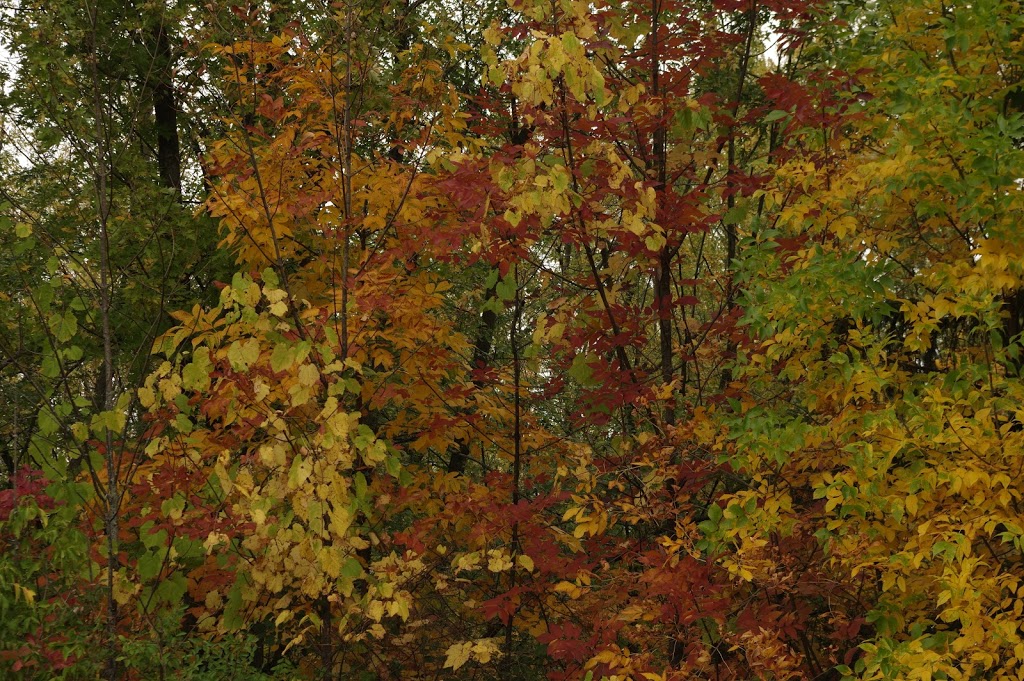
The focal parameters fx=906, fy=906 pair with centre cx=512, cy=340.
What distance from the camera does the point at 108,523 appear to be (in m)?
4.69

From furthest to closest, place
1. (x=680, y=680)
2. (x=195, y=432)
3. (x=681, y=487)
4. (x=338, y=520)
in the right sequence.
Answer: (x=195, y=432) → (x=681, y=487) → (x=680, y=680) → (x=338, y=520)

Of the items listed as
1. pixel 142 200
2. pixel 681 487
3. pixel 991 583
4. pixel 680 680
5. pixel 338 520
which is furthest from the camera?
pixel 142 200

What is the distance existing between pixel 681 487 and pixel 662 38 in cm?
277

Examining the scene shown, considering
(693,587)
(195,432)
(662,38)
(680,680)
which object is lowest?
(680,680)

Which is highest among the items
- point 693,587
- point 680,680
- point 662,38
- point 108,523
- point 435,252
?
point 662,38

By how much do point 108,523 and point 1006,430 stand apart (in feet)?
15.6

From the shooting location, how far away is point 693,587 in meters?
4.84

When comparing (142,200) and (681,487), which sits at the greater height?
(142,200)

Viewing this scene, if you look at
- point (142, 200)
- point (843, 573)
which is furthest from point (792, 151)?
point (142, 200)

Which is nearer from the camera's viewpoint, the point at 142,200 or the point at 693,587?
the point at 693,587

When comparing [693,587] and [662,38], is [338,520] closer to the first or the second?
[693,587]

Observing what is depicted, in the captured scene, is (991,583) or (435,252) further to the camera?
(435,252)

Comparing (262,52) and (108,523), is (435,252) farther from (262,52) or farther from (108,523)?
(108,523)

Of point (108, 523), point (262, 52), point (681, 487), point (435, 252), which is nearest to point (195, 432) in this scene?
point (108, 523)
